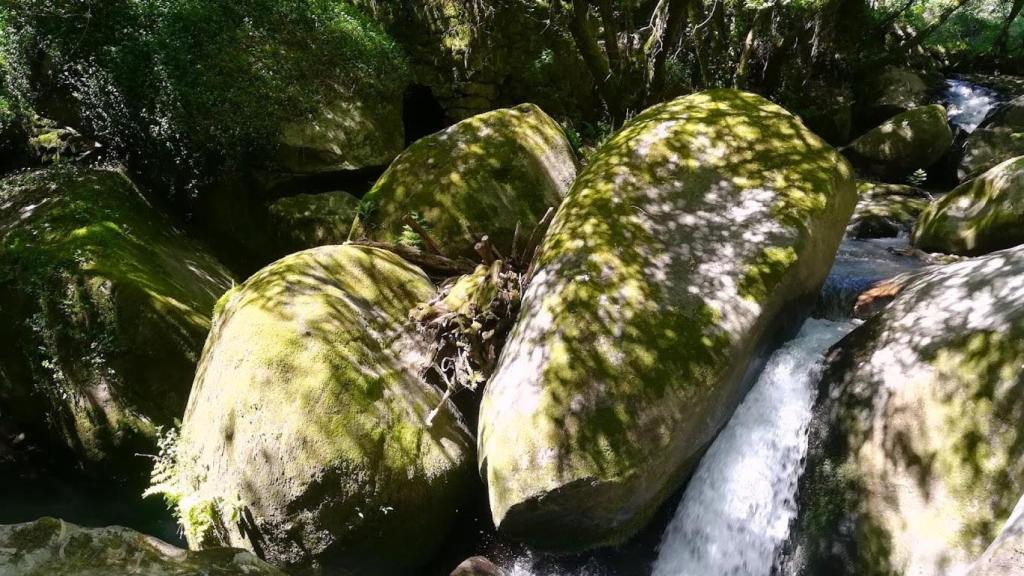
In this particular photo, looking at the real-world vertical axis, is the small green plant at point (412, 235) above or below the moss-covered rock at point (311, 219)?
→ below

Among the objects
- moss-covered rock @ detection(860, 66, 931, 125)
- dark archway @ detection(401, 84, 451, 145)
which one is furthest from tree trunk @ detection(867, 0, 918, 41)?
dark archway @ detection(401, 84, 451, 145)

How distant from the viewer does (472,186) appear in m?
6.16

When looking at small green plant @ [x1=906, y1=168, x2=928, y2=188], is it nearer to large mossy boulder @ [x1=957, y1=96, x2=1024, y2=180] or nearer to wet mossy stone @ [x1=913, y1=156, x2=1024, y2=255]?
large mossy boulder @ [x1=957, y1=96, x2=1024, y2=180]

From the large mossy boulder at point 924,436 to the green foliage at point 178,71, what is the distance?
7041 millimetres

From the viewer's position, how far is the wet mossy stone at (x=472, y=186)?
6078mm

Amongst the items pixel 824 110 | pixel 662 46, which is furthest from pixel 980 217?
pixel 824 110

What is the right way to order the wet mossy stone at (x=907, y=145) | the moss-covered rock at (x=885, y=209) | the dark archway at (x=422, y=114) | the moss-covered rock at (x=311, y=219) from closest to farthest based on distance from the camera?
the moss-covered rock at (x=311, y=219) → the moss-covered rock at (x=885, y=209) → the dark archway at (x=422, y=114) → the wet mossy stone at (x=907, y=145)

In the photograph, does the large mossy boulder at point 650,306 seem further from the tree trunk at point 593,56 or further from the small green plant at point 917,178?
the small green plant at point 917,178

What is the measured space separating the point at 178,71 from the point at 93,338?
140 inches

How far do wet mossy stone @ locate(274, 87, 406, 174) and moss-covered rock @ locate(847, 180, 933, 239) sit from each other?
628 cm

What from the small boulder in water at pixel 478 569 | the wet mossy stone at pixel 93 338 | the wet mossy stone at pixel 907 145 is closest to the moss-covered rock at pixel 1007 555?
the small boulder in water at pixel 478 569

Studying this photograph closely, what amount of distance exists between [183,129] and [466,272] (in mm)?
4461

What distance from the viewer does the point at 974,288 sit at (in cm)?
428

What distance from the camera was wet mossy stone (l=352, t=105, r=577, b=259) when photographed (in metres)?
6.08
